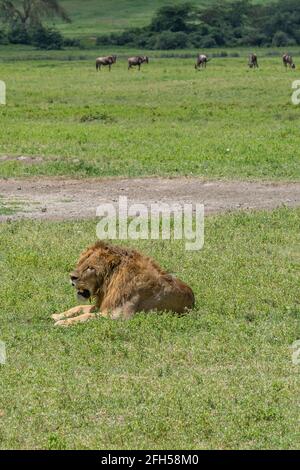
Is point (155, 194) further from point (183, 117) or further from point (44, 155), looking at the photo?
point (183, 117)

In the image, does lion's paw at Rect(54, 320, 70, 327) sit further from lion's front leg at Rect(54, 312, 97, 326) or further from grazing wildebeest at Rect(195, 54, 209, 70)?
grazing wildebeest at Rect(195, 54, 209, 70)

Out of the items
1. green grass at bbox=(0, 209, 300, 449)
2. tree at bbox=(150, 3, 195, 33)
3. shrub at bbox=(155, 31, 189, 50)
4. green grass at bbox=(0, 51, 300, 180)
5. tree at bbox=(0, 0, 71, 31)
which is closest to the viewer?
green grass at bbox=(0, 209, 300, 449)

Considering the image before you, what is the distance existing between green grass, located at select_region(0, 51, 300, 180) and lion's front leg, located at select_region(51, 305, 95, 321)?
21.5ft

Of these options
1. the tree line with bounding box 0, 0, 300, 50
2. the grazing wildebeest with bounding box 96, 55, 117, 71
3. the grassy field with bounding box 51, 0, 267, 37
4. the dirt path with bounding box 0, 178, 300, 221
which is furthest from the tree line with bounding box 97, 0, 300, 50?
the dirt path with bounding box 0, 178, 300, 221

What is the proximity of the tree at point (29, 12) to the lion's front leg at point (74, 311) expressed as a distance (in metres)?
53.3

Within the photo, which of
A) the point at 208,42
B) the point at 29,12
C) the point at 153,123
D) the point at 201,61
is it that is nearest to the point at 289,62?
the point at 201,61

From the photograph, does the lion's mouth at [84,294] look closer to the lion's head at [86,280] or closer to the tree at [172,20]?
the lion's head at [86,280]

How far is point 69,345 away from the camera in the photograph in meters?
7.46

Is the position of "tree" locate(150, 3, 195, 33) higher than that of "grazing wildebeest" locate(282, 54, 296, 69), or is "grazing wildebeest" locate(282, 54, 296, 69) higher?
"grazing wildebeest" locate(282, 54, 296, 69)

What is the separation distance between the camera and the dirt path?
12688 mm

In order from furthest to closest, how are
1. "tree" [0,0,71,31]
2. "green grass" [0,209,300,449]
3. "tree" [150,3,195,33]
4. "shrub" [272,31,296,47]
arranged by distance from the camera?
1. "tree" [0,0,71,31]
2. "tree" [150,3,195,33]
3. "shrub" [272,31,296,47]
4. "green grass" [0,209,300,449]

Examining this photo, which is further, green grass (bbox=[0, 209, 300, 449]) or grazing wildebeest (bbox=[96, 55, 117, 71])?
grazing wildebeest (bbox=[96, 55, 117, 71])

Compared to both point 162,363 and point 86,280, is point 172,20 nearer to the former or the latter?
point 86,280

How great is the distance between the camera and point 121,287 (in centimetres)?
810
